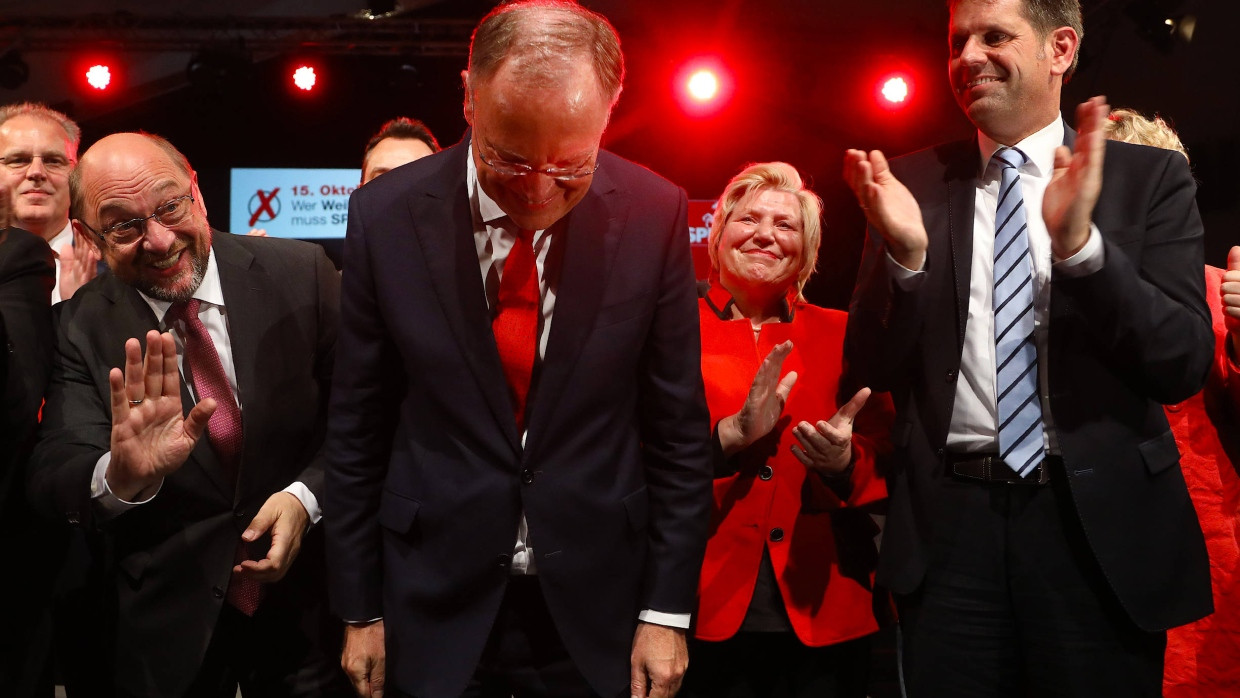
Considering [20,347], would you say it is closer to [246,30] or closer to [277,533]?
[277,533]

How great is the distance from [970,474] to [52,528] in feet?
6.71

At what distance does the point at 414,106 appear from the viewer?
329 inches

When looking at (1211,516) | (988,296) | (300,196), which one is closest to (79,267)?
(988,296)

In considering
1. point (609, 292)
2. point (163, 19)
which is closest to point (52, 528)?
point (609, 292)

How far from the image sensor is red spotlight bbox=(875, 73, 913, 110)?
702 centimetres

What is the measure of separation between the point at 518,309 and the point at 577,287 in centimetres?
11

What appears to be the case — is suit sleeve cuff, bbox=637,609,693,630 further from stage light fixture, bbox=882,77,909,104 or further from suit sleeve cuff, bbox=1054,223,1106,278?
stage light fixture, bbox=882,77,909,104

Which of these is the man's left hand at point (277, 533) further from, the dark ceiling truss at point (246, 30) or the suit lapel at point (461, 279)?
the dark ceiling truss at point (246, 30)

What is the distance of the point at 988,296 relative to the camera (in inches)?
72.4

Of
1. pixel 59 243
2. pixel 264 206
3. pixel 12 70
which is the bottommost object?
pixel 59 243

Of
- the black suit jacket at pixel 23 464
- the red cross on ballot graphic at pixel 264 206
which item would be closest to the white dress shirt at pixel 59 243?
the black suit jacket at pixel 23 464

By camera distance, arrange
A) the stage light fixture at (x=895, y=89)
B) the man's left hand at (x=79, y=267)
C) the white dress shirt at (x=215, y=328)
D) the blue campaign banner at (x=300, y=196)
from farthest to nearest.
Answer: the blue campaign banner at (x=300, y=196), the stage light fixture at (x=895, y=89), the man's left hand at (x=79, y=267), the white dress shirt at (x=215, y=328)

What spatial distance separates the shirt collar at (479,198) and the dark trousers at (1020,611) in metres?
1.02

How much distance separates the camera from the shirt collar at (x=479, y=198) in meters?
1.62
